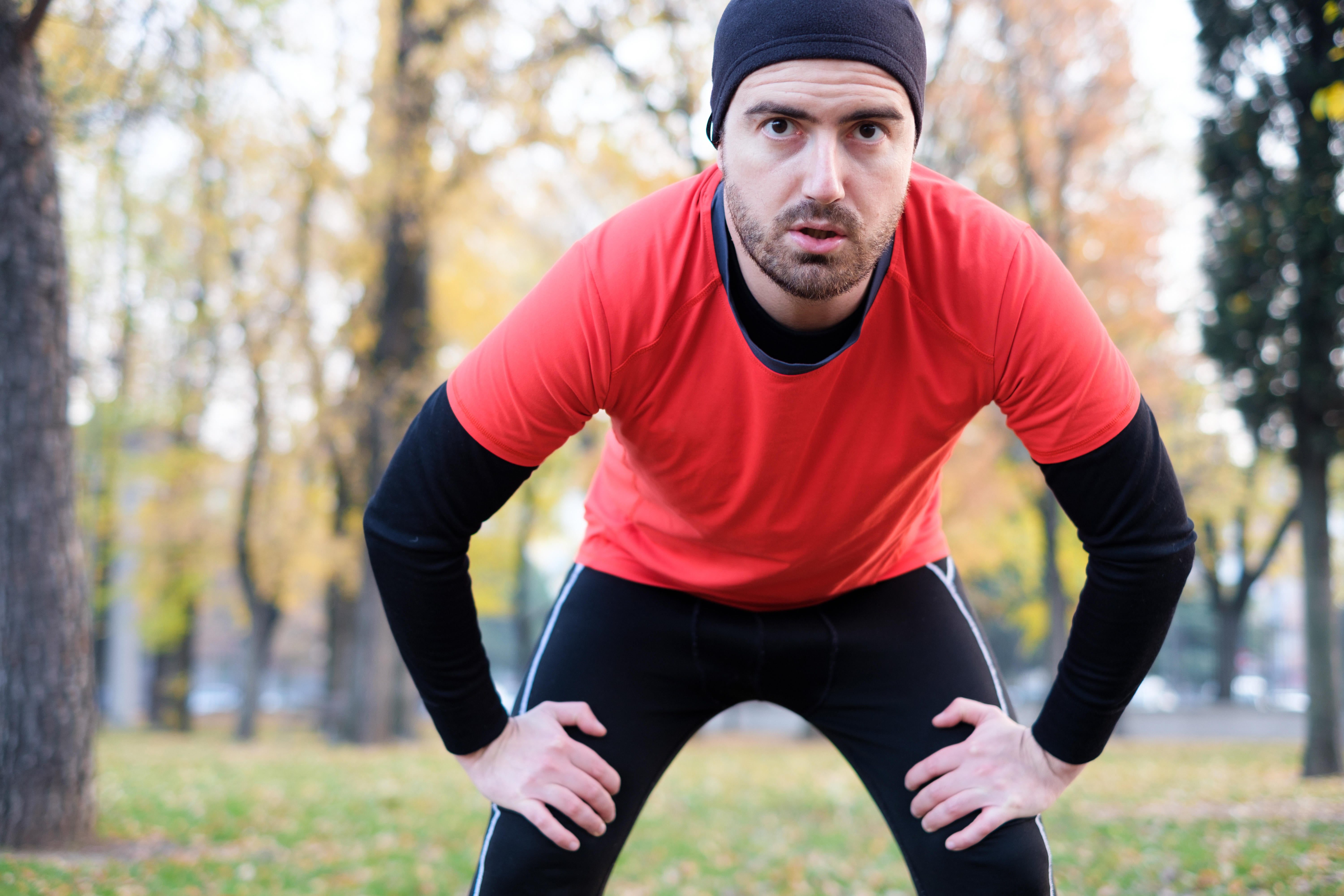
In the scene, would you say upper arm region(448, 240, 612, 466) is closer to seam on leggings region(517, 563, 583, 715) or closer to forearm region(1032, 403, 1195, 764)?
seam on leggings region(517, 563, 583, 715)

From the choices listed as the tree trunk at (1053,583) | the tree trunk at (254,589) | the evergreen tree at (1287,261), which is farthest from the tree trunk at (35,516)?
the tree trunk at (254,589)

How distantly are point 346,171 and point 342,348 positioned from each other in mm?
5322

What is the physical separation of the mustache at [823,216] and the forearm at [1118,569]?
26.2 inches

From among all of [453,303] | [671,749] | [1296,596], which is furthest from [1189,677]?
[671,749]

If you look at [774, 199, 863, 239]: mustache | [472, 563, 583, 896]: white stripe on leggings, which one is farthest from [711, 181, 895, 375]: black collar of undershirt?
[472, 563, 583, 896]: white stripe on leggings

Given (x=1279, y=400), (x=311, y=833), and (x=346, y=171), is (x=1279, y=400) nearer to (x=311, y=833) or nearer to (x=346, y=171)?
(x=311, y=833)

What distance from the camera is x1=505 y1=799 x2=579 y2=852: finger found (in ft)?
7.41

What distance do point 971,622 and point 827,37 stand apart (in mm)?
1498

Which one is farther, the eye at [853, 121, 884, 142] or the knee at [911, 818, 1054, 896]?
the knee at [911, 818, 1054, 896]

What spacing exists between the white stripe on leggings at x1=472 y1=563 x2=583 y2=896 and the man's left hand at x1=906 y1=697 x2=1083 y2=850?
36.7 inches

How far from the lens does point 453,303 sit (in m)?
19.7

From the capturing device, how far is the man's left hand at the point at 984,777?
2.25 m

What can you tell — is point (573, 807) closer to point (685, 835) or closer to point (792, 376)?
point (792, 376)

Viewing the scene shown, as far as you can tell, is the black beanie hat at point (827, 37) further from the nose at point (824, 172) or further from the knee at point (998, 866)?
the knee at point (998, 866)
